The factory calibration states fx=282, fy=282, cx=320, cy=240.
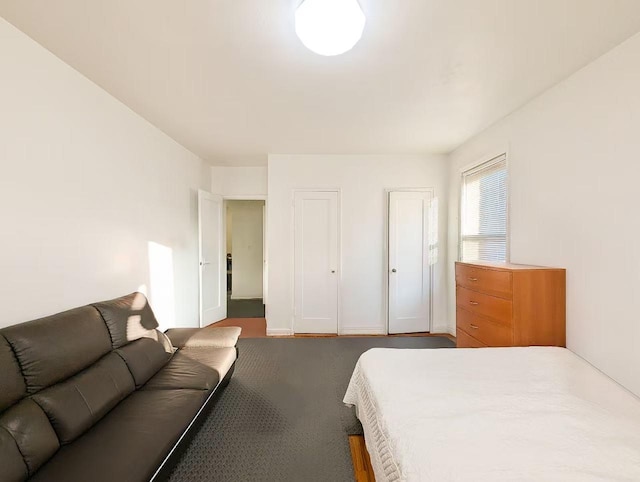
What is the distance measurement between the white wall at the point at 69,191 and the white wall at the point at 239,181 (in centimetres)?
149

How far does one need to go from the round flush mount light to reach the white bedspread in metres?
1.92

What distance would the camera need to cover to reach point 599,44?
5.98 feet

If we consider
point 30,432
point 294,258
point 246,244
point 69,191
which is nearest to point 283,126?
point 294,258

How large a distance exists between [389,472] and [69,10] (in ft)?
9.18

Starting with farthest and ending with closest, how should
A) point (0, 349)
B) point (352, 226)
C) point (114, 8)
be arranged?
point (352, 226) < point (114, 8) < point (0, 349)

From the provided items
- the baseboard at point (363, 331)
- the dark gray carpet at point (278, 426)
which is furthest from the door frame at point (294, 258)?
the dark gray carpet at point (278, 426)

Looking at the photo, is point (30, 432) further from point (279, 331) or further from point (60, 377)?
point (279, 331)

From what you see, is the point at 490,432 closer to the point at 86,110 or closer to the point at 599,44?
the point at 599,44

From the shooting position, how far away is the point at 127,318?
7.24 ft

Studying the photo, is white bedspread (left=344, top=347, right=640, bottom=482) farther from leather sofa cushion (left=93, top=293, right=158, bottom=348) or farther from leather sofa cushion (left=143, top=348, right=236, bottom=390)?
leather sofa cushion (left=93, top=293, right=158, bottom=348)

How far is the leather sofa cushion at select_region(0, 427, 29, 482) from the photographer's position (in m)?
1.13

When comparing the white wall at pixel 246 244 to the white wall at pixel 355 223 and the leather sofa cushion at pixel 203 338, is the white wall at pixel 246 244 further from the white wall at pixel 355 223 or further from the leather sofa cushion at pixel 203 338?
the leather sofa cushion at pixel 203 338

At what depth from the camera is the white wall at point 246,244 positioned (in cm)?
691

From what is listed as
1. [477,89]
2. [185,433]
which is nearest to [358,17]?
[477,89]
